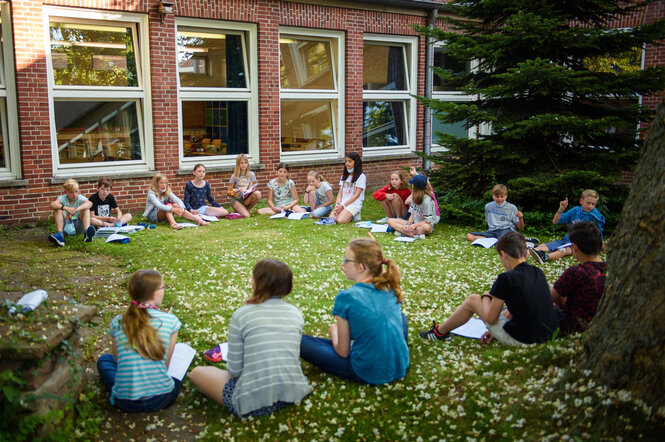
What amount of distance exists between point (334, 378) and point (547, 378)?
1.44 metres

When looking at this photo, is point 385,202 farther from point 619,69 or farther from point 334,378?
point 619,69

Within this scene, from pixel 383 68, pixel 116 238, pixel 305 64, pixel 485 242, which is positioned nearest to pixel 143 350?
pixel 116 238

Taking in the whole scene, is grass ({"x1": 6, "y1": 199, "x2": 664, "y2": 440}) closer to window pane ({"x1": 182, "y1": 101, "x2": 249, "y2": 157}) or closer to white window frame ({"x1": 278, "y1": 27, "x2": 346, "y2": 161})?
window pane ({"x1": 182, "y1": 101, "x2": 249, "y2": 157})

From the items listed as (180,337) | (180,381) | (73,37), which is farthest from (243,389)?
(73,37)

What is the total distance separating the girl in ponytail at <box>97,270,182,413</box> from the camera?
373 centimetres

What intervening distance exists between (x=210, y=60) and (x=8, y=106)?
3.87 m

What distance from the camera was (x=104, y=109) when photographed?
10773mm

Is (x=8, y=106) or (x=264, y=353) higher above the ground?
(x=8, y=106)

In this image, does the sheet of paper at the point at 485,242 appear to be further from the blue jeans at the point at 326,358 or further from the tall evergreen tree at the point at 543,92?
the blue jeans at the point at 326,358

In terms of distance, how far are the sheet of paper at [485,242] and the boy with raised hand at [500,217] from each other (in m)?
0.13

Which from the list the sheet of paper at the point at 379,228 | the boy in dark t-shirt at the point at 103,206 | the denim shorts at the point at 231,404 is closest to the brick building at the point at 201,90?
the boy in dark t-shirt at the point at 103,206

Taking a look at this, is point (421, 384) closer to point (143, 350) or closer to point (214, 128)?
point (143, 350)

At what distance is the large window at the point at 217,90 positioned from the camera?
1162 centimetres

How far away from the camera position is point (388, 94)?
14656mm
